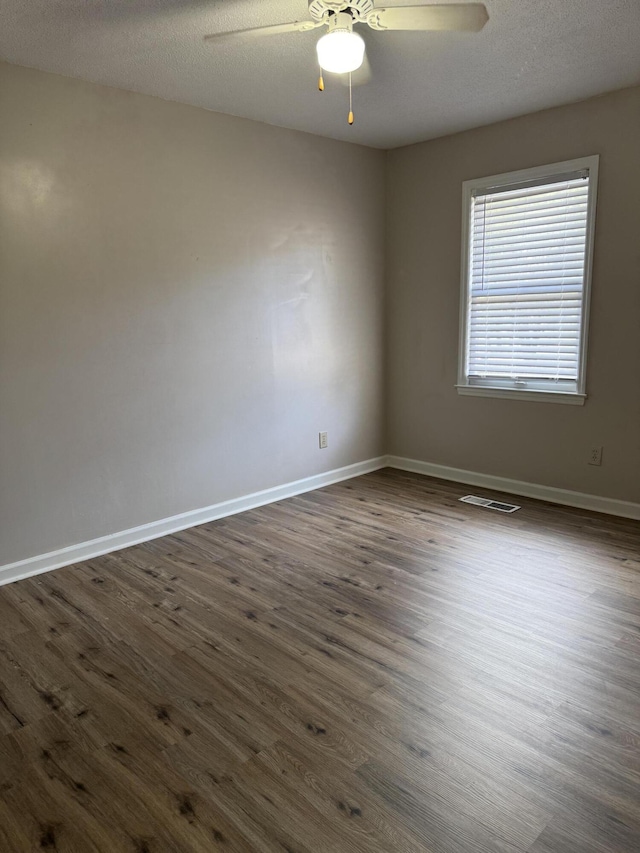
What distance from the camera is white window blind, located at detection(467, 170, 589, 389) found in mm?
3805

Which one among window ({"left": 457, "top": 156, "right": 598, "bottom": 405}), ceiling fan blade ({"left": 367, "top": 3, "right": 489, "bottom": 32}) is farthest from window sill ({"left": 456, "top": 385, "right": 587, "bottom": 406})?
ceiling fan blade ({"left": 367, "top": 3, "right": 489, "bottom": 32})

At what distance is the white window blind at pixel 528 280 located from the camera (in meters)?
3.80

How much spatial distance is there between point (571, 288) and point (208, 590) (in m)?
2.90

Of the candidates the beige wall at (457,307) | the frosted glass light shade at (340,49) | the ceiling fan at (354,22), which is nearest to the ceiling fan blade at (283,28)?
the ceiling fan at (354,22)

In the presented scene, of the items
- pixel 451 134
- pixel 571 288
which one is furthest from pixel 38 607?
pixel 451 134

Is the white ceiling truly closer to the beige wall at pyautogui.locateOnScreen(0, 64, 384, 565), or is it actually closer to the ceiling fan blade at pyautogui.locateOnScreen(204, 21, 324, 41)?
the ceiling fan blade at pyautogui.locateOnScreen(204, 21, 324, 41)

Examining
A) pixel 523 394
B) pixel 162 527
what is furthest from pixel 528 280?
pixel 162 527

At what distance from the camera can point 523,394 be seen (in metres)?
4.17

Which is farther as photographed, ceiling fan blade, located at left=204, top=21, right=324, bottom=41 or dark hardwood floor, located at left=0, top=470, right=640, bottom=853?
ceiling fan blade, located at left=204, top=21, right=324, bottom=41

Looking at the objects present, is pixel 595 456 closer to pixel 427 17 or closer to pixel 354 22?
pixel 427 17

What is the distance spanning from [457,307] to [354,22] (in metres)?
2.40

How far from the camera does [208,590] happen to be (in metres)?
2.93

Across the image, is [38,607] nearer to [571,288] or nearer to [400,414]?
[400,414]

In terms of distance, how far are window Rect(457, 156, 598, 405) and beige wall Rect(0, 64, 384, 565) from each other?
912mm
